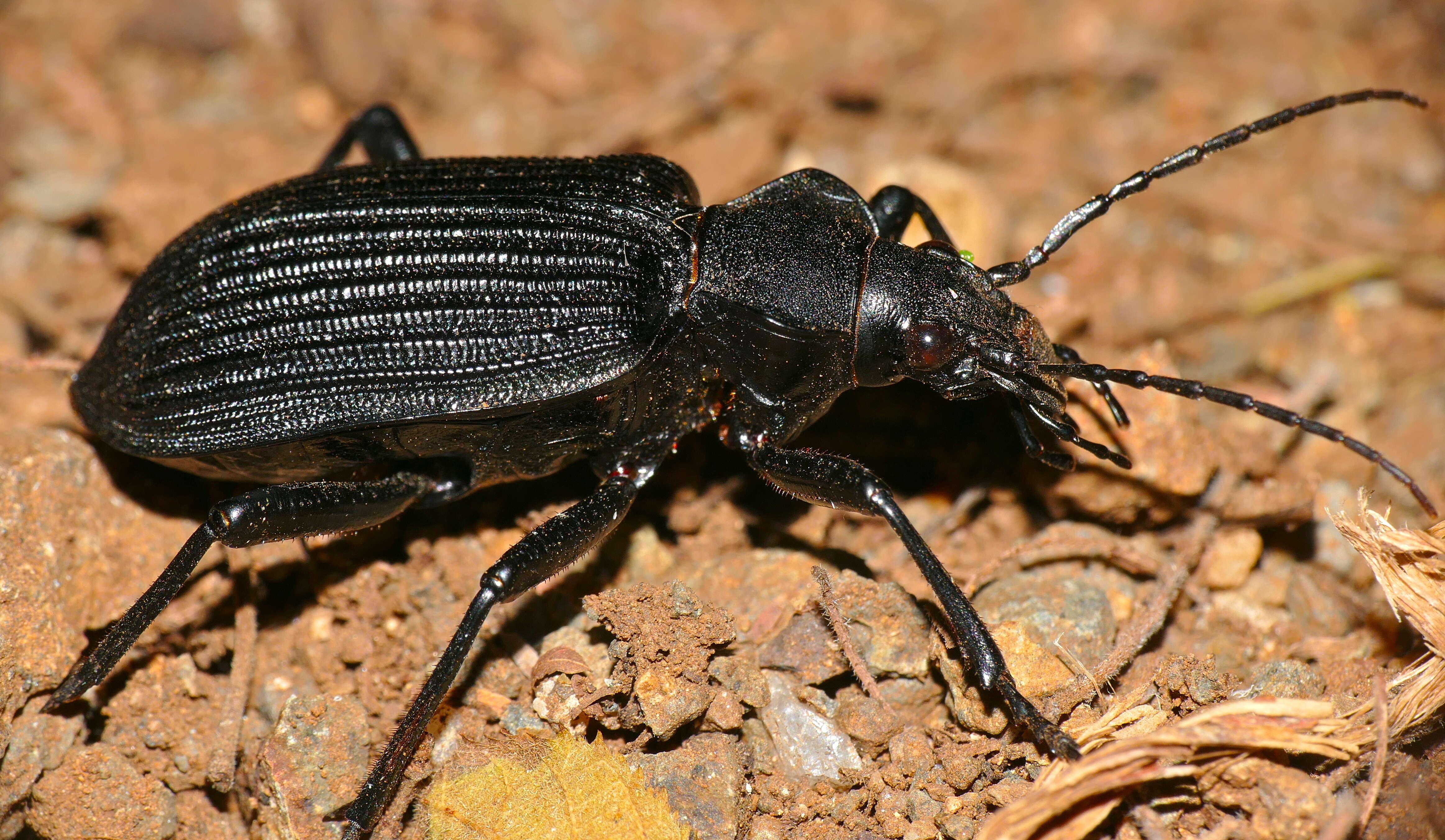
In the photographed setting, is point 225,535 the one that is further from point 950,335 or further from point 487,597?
point 950,335

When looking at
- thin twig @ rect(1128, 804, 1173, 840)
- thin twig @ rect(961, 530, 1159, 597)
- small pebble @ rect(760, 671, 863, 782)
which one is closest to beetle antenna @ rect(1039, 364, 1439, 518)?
thin twig @ rect(961, 530, 1159, 597)

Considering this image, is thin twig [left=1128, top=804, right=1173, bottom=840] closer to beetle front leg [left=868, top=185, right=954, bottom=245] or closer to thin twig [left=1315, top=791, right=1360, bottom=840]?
thin twig [left=1315, top=791, right=1360, bottom=840]

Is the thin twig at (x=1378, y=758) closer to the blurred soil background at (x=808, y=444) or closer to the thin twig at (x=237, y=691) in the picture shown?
the blurred soil background at (x=808, y=444)

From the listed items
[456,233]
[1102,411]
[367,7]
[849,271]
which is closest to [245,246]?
[456,233]

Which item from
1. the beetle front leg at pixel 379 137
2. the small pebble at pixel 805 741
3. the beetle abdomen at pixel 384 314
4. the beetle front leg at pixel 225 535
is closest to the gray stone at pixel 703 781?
the small pebble at pixel 805 741

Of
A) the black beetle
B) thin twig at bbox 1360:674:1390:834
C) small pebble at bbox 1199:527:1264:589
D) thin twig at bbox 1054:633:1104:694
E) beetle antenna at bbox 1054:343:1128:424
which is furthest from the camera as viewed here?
small pebble at bbox 1199:527:1264:589

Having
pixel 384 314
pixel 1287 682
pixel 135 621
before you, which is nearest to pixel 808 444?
pixel 384 314

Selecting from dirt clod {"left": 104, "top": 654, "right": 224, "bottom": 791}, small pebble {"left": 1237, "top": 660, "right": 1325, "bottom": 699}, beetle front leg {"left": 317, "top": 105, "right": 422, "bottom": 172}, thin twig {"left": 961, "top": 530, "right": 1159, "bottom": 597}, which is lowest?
dirt clod {"left": 104, "top": 654, "right": 224, "bottom": 791}

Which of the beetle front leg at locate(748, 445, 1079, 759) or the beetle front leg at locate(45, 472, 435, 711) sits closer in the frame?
the beetle front leg at locate(748, 445, 1079, 759)
